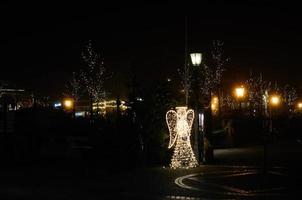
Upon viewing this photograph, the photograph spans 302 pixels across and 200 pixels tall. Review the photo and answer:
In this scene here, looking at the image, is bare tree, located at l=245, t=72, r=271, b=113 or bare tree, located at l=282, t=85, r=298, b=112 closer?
bare tree, located at l=245, t=72, r=271, b=113

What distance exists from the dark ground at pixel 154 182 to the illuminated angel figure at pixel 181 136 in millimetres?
554

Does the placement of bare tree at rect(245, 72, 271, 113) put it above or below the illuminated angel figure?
above

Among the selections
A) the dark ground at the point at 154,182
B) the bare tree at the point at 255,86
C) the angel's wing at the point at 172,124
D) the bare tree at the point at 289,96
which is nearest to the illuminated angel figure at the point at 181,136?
the angel's wing at the point at 172,124

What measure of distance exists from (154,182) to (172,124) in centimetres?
590

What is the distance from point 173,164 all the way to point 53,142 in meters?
8.49

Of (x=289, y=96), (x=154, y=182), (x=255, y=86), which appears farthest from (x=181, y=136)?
(x=289, y=96)

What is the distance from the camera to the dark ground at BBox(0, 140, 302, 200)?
1505 centimetres

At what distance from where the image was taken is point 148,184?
1728cm

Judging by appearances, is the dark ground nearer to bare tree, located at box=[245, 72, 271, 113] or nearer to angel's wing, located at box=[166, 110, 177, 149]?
angel's wing, located at box=[166, 110, 177, 149]

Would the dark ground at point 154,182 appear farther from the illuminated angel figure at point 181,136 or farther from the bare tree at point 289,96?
the bare tree at point 289,96

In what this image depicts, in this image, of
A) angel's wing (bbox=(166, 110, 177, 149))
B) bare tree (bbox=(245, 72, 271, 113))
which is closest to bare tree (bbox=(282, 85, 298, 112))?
bare tree (bbox=(245, 72, 271, 113))

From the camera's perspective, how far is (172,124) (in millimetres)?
23391

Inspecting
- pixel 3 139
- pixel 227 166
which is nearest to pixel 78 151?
pixel 3 139

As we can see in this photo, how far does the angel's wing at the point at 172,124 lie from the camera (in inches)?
914
